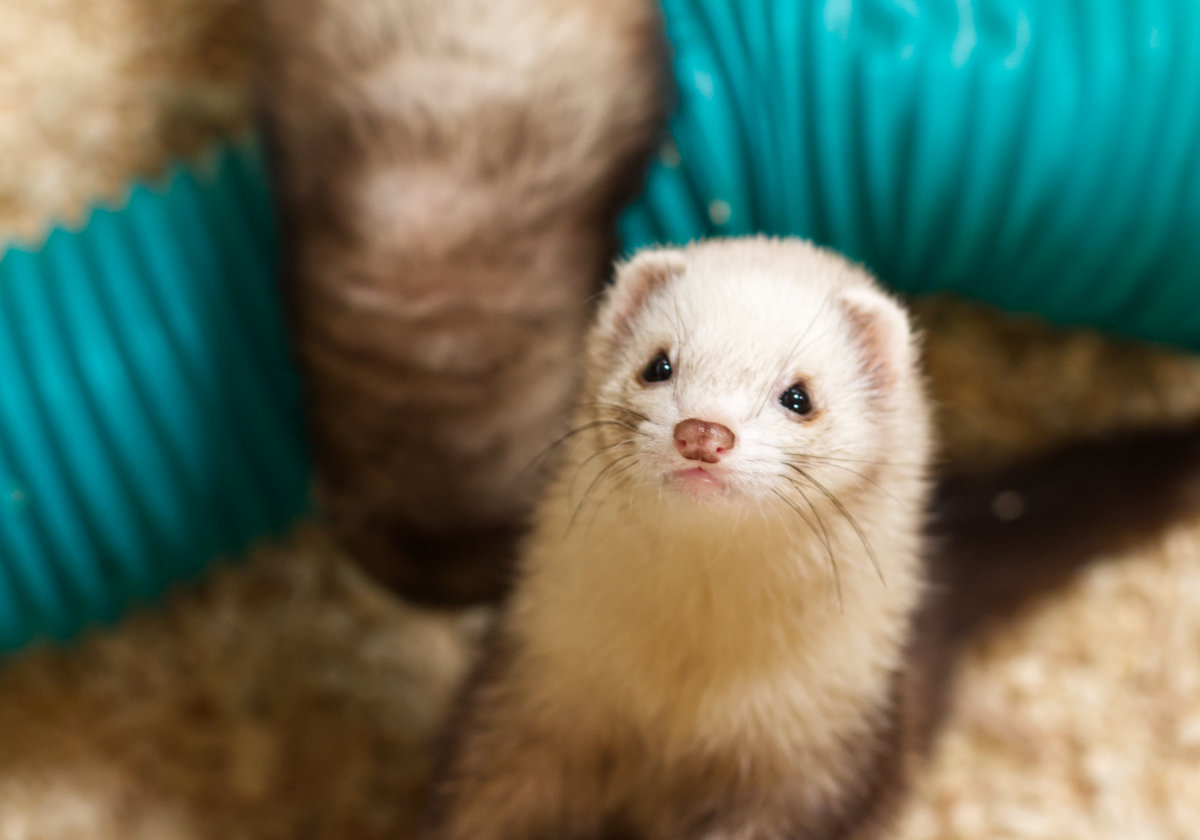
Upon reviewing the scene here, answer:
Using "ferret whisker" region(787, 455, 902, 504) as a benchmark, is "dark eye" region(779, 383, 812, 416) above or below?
above

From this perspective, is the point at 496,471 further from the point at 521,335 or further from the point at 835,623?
the point at 835,623

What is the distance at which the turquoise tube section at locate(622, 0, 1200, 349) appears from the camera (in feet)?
6.75

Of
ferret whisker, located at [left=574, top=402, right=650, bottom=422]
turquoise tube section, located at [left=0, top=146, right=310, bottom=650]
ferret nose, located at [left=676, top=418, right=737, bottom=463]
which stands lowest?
turquoise tube section, located at [left=0, top=146, right=310, bottom=650]

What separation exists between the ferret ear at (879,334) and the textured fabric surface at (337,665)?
3.58 feet

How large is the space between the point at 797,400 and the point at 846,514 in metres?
0.16

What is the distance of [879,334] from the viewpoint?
148 centimetres

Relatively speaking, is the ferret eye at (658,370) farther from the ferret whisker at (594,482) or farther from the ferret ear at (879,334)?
the ferret ear at (879,334)

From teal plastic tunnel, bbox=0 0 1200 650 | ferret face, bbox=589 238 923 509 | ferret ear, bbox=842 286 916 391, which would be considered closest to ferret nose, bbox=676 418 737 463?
ferret face, bbox=589 238 923 509

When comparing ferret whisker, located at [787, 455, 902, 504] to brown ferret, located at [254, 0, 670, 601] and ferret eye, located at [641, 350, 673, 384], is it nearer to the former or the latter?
ferret eye, located at [641, 350, 673, 384]

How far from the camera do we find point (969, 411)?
9.09ft

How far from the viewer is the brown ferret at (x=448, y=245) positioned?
219 cm

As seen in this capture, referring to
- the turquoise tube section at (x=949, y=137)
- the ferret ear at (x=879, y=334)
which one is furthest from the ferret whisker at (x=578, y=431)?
the turquoise tube section at (x=949, y=137)

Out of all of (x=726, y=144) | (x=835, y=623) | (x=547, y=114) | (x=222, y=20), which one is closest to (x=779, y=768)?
(x=835, y=623)

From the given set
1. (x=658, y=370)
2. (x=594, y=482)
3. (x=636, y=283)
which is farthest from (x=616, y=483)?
(x=636, y=283)
